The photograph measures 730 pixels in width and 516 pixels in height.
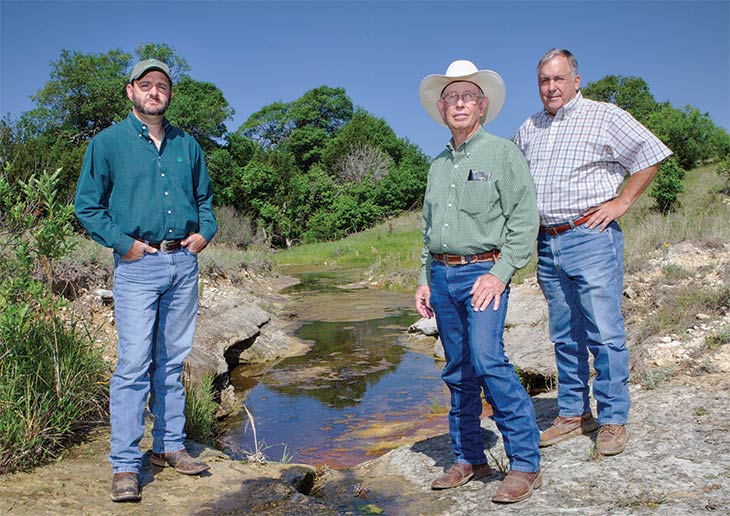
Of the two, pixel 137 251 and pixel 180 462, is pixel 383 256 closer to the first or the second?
pixel 180 462

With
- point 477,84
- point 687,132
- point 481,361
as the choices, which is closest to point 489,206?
point 477,84

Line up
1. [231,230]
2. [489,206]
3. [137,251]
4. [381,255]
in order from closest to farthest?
[489,206]
[137,251]
[381,255]
[231,230]

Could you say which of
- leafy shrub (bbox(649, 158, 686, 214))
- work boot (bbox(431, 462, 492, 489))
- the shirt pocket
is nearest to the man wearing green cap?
work boot (bbox(431, 462, 492, 489))

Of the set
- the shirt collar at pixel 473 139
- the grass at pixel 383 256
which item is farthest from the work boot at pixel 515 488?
the grass at pixel 383 256

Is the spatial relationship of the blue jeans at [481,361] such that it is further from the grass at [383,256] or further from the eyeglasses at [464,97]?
the grass at [383,256]

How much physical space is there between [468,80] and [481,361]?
1.50 m

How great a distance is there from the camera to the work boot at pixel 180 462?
3547 mm

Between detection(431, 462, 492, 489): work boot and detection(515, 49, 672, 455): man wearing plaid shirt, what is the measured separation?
0.71 m

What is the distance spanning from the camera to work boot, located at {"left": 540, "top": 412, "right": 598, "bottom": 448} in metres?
3.74

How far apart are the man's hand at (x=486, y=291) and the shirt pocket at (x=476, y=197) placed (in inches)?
13.9

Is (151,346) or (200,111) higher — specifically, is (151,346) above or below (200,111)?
below

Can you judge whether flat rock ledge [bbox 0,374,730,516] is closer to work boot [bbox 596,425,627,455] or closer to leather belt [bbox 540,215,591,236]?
work boot [bbox 596,425,627,455]

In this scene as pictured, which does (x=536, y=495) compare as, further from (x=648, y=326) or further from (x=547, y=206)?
(x=648, y=326)

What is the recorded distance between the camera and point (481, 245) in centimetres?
302
